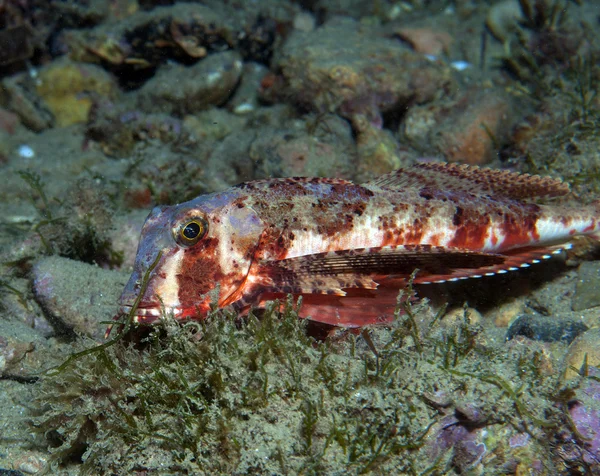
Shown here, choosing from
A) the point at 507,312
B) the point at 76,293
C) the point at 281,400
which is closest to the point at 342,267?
the point at 281,400

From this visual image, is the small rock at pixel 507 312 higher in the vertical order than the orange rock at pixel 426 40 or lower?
lower

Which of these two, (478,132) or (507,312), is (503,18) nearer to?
(478,132)

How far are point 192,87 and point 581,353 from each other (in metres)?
7.22

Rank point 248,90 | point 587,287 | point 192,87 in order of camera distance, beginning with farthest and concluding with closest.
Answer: point 248,90, point 192,87, point 587,287

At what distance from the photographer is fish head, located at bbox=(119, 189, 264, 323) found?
3.16 metres

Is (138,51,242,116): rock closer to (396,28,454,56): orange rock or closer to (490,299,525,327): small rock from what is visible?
(396,28,454,56): orange rock

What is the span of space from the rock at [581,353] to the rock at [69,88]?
27.8 feet

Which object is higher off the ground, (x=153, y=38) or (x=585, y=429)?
(x=153, y=38)

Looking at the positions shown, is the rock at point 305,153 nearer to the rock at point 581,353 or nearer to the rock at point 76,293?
the rock at point 76,293

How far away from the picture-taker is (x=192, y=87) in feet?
25.4

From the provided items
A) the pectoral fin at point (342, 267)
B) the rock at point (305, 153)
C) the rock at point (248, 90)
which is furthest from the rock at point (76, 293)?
the rock at point (248, 90)

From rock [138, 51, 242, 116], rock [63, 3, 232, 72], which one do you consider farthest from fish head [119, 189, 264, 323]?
rock [63, 3, 232, 72]

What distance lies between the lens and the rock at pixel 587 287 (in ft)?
13.4

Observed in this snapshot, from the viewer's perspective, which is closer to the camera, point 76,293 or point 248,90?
point 76,293
